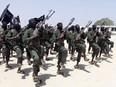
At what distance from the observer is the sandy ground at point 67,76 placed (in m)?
9.73

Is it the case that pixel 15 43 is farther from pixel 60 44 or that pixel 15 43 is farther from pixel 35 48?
pixel 60 44

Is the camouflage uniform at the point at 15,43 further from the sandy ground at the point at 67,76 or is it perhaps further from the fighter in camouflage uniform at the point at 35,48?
the fighter in camouflage uniform at the point at 35,48

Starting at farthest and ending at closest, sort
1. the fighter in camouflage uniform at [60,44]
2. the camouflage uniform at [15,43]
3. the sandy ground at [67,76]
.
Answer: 1. the camouflage uniform at [15,43]
2. the fighter in camouflage uniform at [60,44]
3. the sandy ground at [67,76]

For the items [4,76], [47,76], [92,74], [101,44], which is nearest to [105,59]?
[101,44]

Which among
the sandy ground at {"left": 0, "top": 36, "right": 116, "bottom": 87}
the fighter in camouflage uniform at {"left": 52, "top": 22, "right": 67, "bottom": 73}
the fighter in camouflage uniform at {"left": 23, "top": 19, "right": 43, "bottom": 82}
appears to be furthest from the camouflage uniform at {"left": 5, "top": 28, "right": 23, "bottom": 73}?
the fighter in camouflage uniform at {"left": 52, "top": 22, "right": 67, "bottom": 73}

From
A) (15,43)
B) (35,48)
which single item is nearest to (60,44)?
(35,48)

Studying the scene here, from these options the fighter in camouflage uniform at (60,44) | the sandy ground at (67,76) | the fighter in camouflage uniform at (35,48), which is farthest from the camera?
the fighter in camouflage uniform at (60,44)

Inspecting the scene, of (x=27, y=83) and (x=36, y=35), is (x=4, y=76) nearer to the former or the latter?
(x=27, y=83)

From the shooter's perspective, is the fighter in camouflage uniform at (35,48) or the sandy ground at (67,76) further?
the sandy ground at (67,76)

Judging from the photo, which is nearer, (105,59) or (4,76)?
(4,76)

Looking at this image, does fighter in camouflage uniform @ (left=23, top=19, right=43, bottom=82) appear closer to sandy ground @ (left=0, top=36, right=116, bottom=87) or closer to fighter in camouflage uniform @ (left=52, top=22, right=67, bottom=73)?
sandy ground @ (left=0, top=36, right=116, bottom=87)

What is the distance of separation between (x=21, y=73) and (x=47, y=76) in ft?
3.17

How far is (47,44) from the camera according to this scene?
1257cm

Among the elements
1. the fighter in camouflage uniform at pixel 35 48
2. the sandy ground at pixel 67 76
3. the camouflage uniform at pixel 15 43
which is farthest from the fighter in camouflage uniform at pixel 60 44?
the camouflage uniform at pixel 15 43
